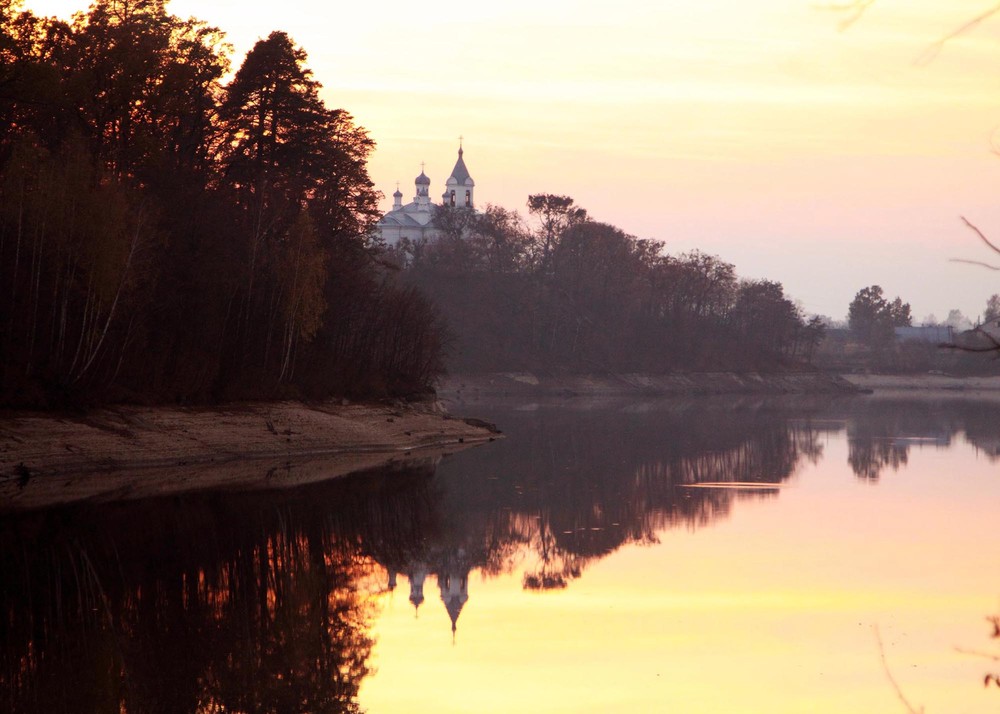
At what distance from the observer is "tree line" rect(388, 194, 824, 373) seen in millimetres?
111312

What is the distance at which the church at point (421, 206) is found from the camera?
168 metres

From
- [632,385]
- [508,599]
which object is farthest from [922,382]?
[508,599]

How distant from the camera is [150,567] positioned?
65.5 feet

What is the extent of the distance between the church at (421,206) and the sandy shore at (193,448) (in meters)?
112

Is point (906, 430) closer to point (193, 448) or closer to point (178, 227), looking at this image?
point (178, 227)

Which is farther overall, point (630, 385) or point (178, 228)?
point (630, 385)

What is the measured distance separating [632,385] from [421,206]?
227 ft

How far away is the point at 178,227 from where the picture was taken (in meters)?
43.2

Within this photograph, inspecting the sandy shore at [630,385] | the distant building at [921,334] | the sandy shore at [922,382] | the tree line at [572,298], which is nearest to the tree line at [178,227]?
the sandy shore at [630,385]

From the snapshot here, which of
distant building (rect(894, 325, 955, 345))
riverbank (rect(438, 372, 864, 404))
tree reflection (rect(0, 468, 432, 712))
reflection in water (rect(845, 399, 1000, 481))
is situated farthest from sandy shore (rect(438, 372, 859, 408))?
tree reflection (rect(0, 468, 432, 712))

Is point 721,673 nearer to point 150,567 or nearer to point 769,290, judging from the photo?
point 150,567

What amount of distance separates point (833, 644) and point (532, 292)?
102 metres

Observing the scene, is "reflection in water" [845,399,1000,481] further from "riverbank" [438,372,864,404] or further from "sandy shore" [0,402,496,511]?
"riverbank" [438,372,864,404]

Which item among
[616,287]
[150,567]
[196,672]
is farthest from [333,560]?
[616,287]
